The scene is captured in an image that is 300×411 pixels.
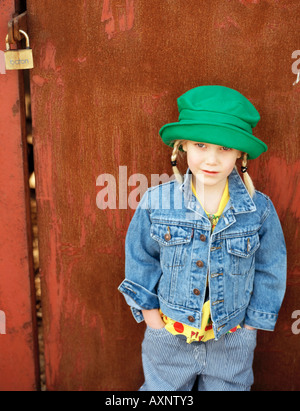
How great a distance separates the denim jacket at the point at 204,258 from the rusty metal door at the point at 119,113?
29 centimetres

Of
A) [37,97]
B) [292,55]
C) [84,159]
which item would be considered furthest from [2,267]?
[292,55]

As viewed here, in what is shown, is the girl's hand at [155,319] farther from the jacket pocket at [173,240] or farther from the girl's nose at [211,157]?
the girl's nose at [211,157]

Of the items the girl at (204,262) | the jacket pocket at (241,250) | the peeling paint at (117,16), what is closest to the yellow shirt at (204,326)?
the girl at (204,262)

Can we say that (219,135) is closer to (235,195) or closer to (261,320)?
(235,195)

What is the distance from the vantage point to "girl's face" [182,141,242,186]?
1514mm

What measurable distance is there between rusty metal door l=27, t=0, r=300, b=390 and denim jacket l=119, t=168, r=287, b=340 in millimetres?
289

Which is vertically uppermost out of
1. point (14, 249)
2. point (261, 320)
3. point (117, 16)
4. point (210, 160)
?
point (117, 16)

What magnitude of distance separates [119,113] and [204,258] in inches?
29.5

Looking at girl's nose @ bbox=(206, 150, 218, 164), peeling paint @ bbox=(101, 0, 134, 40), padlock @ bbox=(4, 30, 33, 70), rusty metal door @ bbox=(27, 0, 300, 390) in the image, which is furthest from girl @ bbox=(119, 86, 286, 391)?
padlock @ bbox=(4, 30, 33, 70)

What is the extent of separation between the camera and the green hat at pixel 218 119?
144 cm

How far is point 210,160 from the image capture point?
1508 millimetres

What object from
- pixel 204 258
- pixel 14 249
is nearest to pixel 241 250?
pixel 204 258

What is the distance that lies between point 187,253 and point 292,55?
3.14 feet

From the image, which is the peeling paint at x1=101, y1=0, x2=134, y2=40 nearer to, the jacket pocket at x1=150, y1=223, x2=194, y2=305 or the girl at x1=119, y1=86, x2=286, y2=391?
the girl at x1=119, y1=86, x2=286, y2=391
